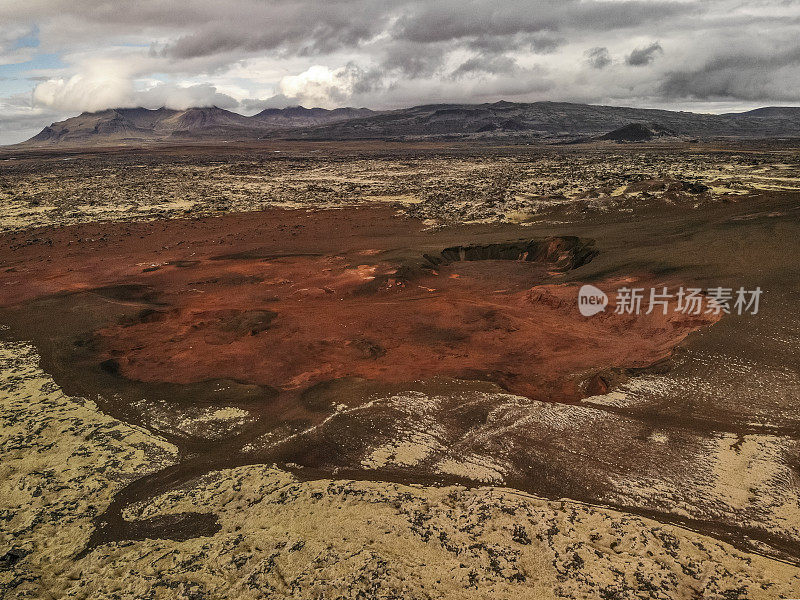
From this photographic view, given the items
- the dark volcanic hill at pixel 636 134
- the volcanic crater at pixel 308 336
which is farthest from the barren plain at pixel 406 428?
the dark volcanic hill at pixel 636 134

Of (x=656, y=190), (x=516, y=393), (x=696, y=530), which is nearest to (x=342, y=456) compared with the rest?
(x=516, y=393)

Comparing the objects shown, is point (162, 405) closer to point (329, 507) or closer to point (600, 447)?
point (329, 507)

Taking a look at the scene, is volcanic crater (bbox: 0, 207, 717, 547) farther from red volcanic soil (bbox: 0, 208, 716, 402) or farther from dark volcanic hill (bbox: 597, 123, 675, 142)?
dark volcanic hill (bbox: 597, 123, 675, 142)

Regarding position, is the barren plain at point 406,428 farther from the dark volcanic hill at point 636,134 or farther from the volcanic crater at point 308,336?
the dark volcanic hill at point 636,134

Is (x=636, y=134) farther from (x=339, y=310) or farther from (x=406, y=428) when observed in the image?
(x=406, y=428)

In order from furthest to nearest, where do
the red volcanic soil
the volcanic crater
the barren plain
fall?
the red volcanic soil < the volcanic crater < the barren plain

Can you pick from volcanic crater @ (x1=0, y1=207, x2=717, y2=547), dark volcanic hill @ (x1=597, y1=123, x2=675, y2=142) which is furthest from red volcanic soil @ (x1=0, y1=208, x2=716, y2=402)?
dark volcanic hill @ (x1=597, y1=123, x2=675, y2=142)
